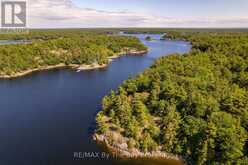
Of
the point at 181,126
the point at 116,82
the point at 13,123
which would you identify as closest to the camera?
the point at 181,126

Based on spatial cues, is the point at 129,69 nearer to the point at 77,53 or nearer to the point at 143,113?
the point at 77,53

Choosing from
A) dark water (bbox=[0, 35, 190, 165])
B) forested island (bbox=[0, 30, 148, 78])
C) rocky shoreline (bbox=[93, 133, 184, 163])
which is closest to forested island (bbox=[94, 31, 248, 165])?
rocky shoreline (bbox=[93, 133, 184, 163])

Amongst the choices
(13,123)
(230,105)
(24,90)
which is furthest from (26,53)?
(230,105)

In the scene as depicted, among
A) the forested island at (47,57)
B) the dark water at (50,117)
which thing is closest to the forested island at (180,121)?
the dark water at (50,117)

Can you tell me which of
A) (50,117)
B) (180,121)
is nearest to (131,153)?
(180,121)

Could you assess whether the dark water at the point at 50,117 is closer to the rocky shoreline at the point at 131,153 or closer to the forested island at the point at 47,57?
the rocky shoreline at the point at 131,153

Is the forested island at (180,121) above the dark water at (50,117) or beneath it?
above
